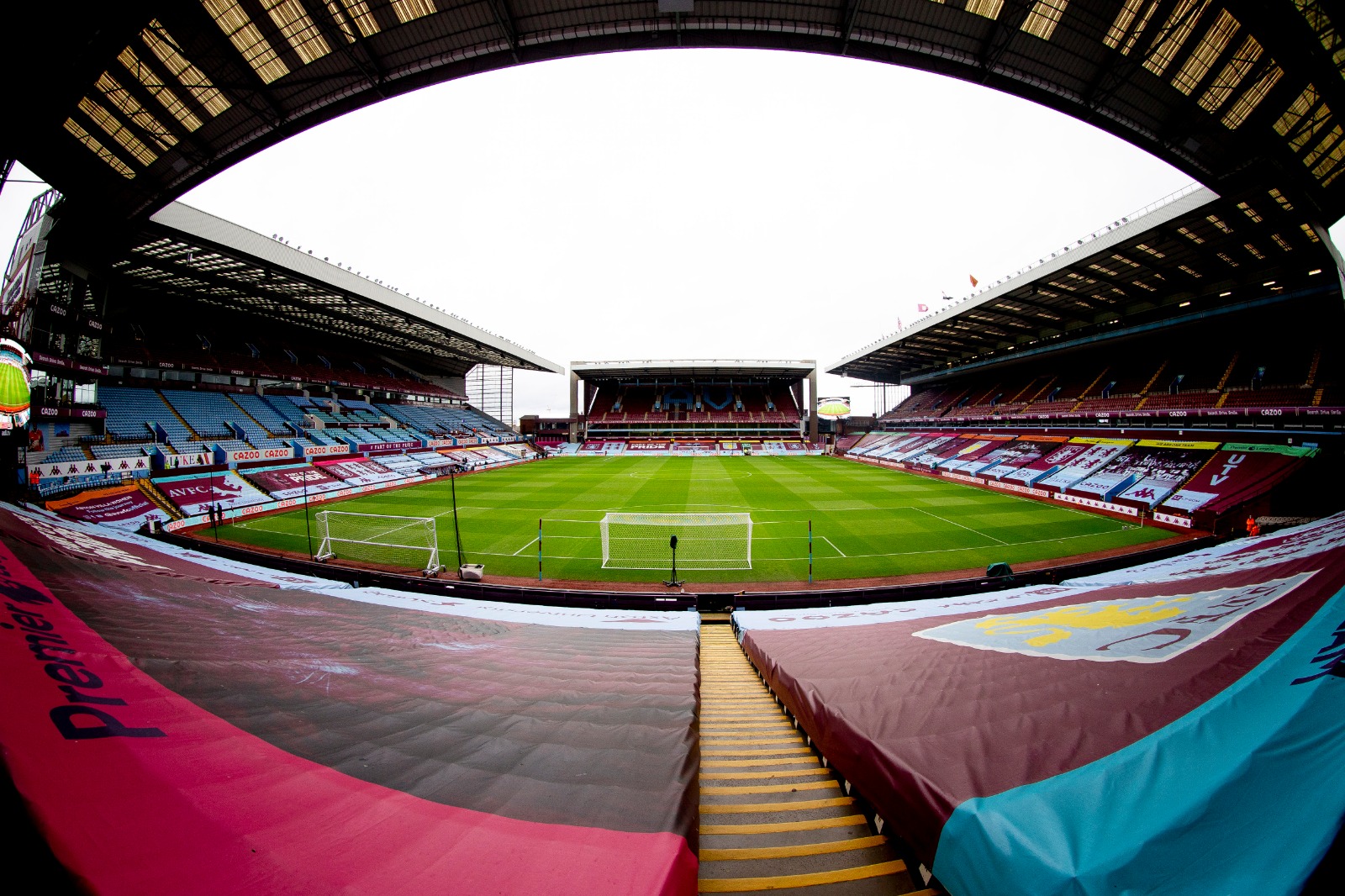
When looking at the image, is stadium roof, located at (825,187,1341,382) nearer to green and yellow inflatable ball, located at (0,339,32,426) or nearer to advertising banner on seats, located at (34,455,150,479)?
green and yellow inflatable ball, located at (0,339,32,426)

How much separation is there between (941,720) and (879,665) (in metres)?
1.43

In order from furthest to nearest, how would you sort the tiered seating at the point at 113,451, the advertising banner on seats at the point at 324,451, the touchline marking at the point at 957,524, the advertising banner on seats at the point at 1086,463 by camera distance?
1. the advertising banner on seats at the point at 324,451
2. the advertising banner on seats at the point at 1086,463
3. the tiered seating at the point at 113,451
4. the touchline marking at the point at 957,524

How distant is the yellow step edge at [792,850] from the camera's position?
8.06ft

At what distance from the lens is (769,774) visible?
11.5 ft

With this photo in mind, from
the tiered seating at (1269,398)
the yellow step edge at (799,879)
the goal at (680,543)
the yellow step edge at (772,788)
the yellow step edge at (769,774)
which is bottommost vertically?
the goal at (680,543)

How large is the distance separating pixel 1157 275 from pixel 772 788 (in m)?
32.7

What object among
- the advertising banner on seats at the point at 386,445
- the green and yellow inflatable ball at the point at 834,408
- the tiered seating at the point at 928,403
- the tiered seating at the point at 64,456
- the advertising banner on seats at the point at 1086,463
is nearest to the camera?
the tiered seating at the point at 64,456

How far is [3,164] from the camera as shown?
Answer: 23.2ft

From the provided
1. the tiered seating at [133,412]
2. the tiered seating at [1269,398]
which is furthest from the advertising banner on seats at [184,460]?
the tiered seating at [1269,398]

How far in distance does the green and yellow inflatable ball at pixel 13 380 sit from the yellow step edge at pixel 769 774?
1977 centimetres

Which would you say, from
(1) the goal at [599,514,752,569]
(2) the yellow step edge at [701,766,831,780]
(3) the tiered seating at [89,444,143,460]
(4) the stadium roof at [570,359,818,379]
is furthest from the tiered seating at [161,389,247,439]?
(2) the yellow step edge at [701,766,831,780]

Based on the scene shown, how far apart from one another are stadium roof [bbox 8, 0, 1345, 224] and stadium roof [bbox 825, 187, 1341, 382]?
4552 mm

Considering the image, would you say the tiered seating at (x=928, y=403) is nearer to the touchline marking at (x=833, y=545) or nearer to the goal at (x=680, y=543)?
the touchline marking at (x=833, y=545)

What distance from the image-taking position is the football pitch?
43.8 feet
